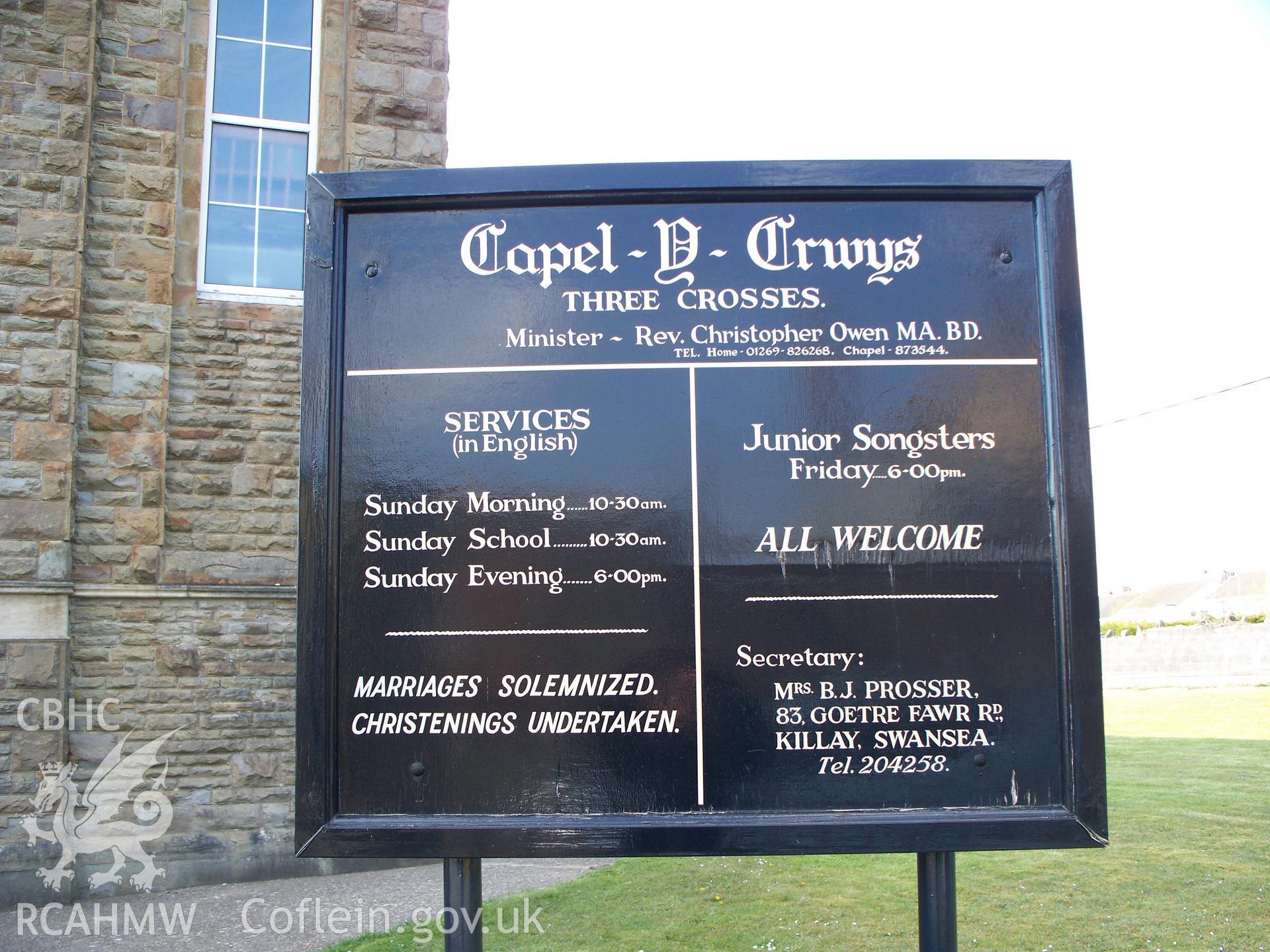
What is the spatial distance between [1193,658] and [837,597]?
3723 cm

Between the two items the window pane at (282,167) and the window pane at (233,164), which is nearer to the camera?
the window pane at (233,164)

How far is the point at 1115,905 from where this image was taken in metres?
5.96

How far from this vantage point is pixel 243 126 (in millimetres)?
8492

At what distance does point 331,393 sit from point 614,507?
887mm

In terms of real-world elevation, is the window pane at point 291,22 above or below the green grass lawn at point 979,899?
above

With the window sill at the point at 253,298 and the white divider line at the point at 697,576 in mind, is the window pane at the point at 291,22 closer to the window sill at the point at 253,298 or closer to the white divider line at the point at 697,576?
the window sill at the point at 253,298

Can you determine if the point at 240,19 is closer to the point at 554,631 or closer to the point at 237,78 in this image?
the point at 237,78

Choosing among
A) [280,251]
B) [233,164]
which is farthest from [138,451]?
[233,164]

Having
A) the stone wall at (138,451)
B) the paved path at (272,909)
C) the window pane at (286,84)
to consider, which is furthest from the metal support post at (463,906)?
the window pane at (286,84)

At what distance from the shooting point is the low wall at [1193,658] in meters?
31.5

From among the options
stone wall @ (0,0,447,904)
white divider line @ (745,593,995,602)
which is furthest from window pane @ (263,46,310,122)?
white divider line @ (745,593,995,602)

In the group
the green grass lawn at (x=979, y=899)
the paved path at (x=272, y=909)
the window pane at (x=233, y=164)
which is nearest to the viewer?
the green grass lawn at (x=979, y=899)

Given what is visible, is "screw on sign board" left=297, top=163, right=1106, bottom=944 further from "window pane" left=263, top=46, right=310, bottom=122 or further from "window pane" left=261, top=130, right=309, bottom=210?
"window pane" left=263, top=46, right=310, bottom=122

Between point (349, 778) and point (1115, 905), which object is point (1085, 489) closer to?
point (349, 778)
